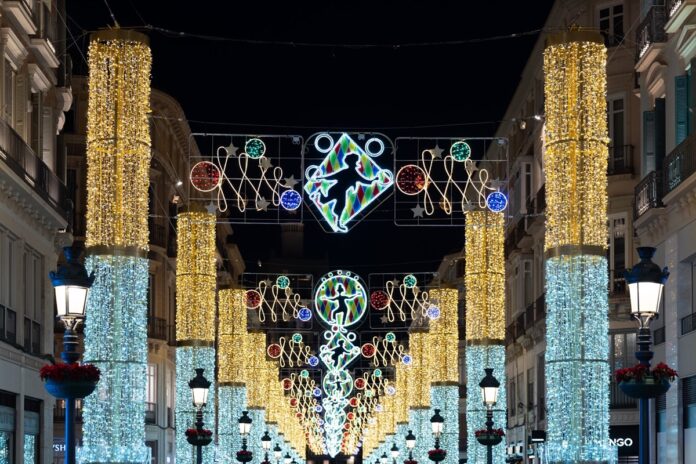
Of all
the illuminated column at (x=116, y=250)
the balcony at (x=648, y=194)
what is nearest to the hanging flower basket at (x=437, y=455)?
the balcony at (x=648, y=194)

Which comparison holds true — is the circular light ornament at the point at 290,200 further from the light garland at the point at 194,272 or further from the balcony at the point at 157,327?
the balcony at the point at 157,327

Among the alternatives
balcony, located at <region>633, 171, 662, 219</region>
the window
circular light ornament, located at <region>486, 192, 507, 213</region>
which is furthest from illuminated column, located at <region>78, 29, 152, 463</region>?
the window

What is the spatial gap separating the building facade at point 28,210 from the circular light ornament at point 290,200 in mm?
5418

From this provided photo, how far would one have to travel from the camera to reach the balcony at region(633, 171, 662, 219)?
3195 centimetres

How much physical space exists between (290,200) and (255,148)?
4.59ft

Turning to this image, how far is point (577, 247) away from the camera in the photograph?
22156 millimetres

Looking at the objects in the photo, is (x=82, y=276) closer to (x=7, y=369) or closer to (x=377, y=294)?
(x=7, y=369)

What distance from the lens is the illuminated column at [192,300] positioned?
33.8m

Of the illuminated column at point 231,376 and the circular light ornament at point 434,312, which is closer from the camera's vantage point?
the illuminated column at point 231,376

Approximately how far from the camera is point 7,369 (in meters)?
30.9

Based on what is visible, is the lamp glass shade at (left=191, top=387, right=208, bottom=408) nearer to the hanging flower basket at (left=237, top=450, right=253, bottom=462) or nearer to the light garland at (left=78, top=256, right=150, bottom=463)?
the light garland at (left=78, top=256, right=150, bottom=463)

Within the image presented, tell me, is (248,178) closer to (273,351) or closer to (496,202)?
(496,202)

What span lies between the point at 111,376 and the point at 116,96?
4.20 metres

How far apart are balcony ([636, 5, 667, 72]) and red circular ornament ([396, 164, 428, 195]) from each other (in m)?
5.81
